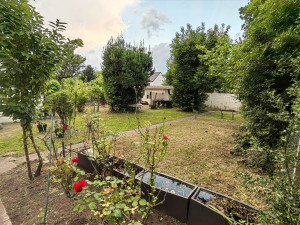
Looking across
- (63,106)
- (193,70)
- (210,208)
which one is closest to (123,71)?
(193,70)

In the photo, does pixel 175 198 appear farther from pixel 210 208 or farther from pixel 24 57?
pixel 24 57

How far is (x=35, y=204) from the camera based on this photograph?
216 centimetres

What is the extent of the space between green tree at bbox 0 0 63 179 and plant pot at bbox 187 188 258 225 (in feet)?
9.46

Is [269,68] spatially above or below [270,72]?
above

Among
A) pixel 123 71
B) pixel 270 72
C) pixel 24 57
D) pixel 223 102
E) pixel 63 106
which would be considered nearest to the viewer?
pixel 24 57

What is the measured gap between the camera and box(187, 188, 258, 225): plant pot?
1.57 metres

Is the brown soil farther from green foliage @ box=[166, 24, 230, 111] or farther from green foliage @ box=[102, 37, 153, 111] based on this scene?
green foliage @ box=[166, 24, 230, 111]

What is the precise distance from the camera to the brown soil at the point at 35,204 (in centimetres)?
187

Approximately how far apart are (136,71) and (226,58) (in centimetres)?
690

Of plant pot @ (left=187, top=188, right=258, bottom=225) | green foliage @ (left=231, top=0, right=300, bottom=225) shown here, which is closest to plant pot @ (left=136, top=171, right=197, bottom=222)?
plant pot @ (left=187, top=188, right=258, bottom=225)

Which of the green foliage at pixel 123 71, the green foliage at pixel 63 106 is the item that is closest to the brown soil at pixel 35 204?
the green foliage at pixel 63 106

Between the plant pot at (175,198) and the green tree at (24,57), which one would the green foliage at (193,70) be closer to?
the plant pot at (175,198)

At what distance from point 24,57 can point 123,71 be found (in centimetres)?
921

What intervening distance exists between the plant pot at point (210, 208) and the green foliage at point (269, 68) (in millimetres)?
1309
